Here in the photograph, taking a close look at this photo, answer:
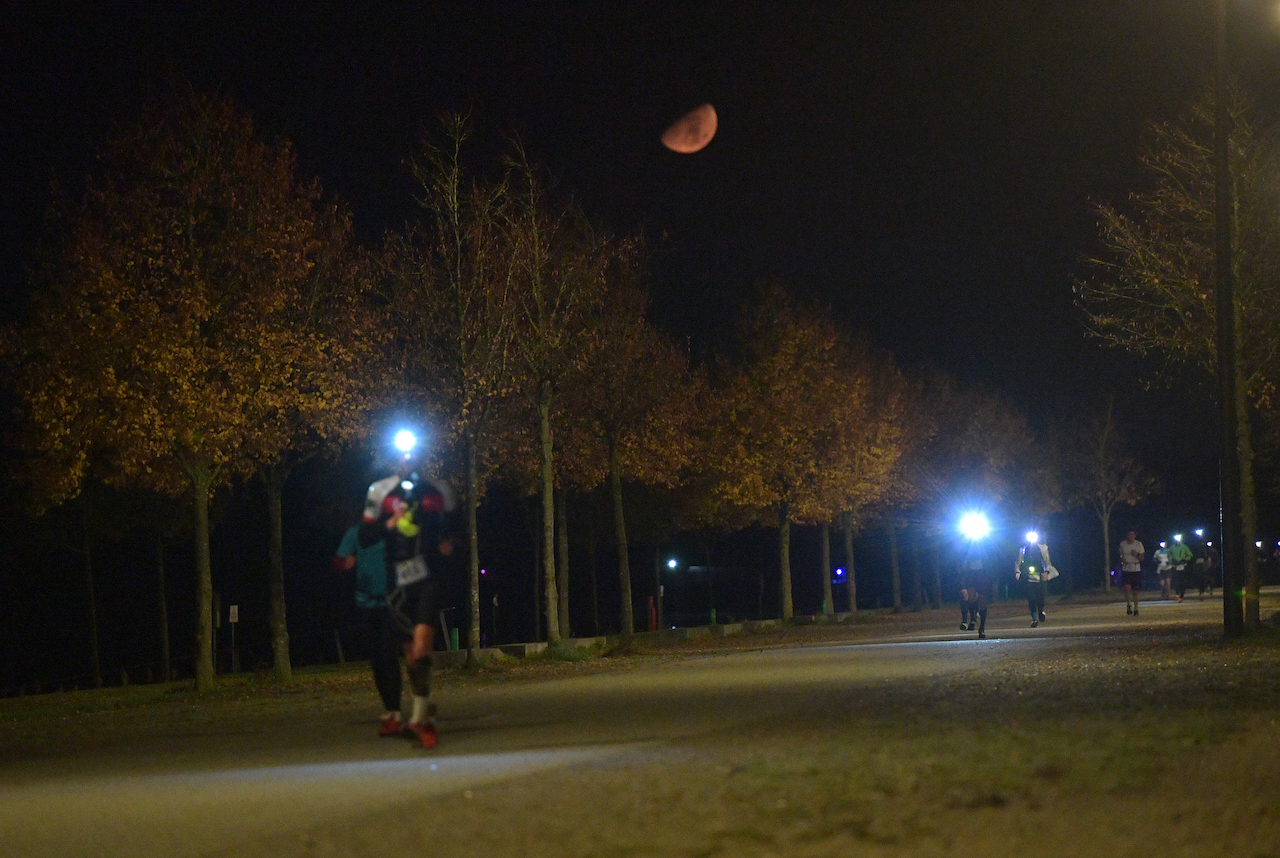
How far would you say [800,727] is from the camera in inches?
432

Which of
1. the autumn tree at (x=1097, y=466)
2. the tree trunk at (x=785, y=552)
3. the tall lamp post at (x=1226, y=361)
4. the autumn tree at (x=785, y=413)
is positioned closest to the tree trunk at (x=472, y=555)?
the tall lamp post at (x=1226, y=361)

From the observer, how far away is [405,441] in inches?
412

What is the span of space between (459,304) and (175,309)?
5311mm

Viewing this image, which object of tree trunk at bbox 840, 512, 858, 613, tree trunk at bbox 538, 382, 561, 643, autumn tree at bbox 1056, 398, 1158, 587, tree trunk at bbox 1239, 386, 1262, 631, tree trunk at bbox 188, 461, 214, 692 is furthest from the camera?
autumn tree at bbox 1056, 398, 1158, 587

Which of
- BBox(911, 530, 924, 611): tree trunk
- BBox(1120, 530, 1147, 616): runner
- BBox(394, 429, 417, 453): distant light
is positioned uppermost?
BBox(394, 429, 417, 453): distant light

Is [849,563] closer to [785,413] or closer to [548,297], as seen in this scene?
[785,413]

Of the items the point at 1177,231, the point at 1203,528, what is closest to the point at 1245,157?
the point at 1177,231

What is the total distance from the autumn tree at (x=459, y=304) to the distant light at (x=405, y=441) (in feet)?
50.5

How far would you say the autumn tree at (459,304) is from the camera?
26531mm

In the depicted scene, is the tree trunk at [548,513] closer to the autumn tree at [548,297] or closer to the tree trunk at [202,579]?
the autumn tree at [548,297]

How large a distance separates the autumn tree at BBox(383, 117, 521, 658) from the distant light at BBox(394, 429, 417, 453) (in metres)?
15.4

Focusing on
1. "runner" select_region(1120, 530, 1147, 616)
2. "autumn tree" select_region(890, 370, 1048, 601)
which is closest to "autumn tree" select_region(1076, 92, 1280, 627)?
"runner" select_region(1120, 530, 1147, 616)

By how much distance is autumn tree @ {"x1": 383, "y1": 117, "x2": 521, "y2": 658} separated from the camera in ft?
87.0

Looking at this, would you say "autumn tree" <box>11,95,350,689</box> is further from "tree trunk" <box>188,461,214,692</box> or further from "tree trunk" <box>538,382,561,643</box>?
"tree trunk" <box>538,382,561,643</box>
